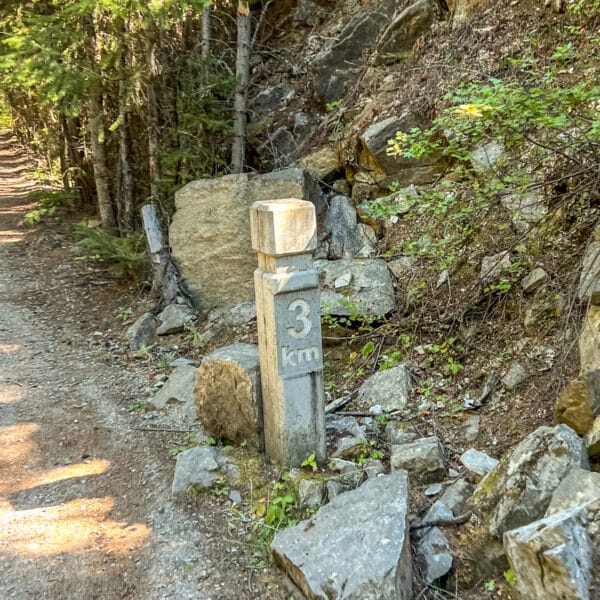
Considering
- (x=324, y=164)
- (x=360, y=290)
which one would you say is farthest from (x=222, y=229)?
(x=360, y=290)

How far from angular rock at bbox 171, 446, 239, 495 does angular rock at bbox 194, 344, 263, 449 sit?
0.28 meters

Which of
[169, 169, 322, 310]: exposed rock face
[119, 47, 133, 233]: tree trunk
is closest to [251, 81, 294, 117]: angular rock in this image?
[119, 47, 133, 233]: tree trunk

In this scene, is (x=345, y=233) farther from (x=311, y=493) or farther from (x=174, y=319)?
(x=311, y=493)

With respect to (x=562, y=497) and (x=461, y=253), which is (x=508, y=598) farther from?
(x=461, y=253)

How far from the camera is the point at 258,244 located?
13.2ft

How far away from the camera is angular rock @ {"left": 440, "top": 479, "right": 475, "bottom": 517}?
11.4 ft

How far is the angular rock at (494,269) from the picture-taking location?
5.18 m

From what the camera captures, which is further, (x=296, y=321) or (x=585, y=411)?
(x=296, y=321)

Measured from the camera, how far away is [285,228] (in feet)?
12.5

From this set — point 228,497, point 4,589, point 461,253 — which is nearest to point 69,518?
point 4,589

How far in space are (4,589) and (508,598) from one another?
3.03 metres

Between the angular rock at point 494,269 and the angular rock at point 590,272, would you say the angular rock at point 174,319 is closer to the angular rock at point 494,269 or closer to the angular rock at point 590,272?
the angular rock at point 494,269

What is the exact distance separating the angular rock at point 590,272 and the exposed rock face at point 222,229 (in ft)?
13.9

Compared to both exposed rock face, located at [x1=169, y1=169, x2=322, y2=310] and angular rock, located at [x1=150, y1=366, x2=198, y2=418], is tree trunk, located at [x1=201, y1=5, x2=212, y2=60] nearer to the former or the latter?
exposed rock face, located at [x1=169, y1=169, x2=322, y2=310]
